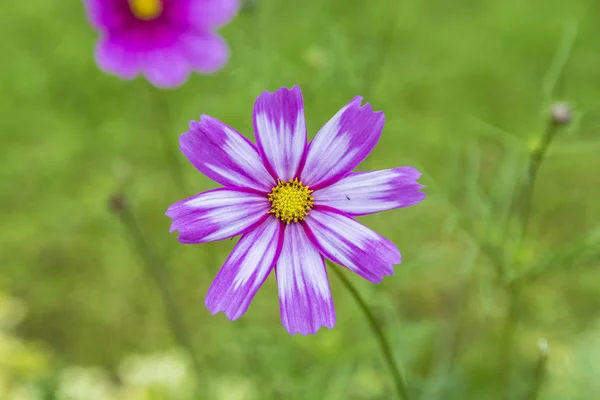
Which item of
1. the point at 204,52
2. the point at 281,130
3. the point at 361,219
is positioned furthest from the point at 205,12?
the point at 281,130

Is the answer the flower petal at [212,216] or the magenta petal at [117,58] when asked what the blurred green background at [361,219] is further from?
the flower petal at [212,216]

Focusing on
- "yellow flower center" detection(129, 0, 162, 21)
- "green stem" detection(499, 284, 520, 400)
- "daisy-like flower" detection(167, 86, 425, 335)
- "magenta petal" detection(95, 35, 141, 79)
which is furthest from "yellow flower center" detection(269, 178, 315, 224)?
"yellow flower center" detection(129, 0, 162, 21)

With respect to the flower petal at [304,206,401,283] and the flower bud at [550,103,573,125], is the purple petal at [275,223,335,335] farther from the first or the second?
the flower bud at [550,103,573,125]

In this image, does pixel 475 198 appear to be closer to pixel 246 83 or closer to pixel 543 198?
pixel 246 83

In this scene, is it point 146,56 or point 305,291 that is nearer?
point 305,291

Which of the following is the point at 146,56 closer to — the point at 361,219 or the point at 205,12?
the point at 205,12

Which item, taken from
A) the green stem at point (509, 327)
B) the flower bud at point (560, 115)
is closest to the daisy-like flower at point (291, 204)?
the flower bud at point (560, 115)
